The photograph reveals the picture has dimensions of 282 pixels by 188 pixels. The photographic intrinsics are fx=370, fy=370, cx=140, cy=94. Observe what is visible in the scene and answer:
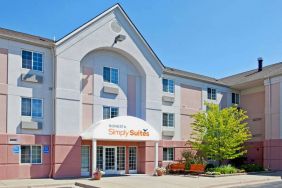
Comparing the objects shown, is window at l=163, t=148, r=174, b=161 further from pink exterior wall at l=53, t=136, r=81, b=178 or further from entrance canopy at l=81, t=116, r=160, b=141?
pink exterior wall at l=53, t=136, r=81, b=178

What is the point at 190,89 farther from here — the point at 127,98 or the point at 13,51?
the point at 13,51

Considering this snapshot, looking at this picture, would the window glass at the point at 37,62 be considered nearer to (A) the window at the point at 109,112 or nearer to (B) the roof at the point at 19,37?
(B) the roof at the point at 19,37

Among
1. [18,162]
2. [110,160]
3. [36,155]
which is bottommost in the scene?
[110,160]

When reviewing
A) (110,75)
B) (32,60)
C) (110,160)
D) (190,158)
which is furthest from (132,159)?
(32,60)

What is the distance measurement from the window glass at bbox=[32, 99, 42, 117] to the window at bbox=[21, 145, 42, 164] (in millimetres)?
2024

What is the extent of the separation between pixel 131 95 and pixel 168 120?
4.60m

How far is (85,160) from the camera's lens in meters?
25.5

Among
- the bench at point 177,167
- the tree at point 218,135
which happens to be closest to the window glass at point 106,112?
the bench at point 177,167

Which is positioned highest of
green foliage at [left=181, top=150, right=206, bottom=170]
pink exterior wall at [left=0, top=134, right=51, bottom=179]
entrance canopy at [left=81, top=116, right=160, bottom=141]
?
entrance canopy at [left=81, top=116, right=160, bottom=141]

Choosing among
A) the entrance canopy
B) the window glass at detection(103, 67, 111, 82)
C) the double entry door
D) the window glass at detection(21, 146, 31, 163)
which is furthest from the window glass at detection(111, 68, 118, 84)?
the window glass at detection(21, 146, 31, 163)

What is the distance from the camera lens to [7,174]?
21891mm

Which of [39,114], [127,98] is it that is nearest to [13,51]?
[39,114]

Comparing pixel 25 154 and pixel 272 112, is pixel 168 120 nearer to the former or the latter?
pixel 272 112

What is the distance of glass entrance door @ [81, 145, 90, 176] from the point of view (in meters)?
25.3
